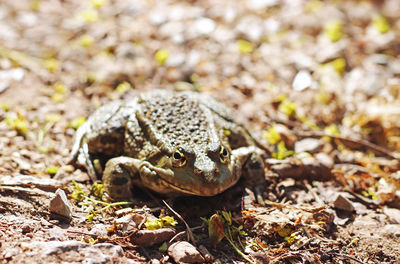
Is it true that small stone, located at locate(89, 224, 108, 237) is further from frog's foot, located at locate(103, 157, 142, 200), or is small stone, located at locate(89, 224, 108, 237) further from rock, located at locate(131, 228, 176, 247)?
frog's foot, located at locate(103, 157, 142, 200)

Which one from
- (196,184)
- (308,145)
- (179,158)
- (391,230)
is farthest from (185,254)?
(308,145)

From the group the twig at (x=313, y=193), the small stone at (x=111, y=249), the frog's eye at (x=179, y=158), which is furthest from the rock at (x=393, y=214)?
the small stone at (x=111, y=249)

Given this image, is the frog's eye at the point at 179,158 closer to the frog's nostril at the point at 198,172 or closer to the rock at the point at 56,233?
the frog's nostril at the point at 198,172

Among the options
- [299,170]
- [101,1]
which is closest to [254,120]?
[299,170]

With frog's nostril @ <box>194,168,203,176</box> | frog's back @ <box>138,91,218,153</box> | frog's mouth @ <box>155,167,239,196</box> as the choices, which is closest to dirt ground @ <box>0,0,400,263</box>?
frog's mouth @ <box>155,167,239,196</box>

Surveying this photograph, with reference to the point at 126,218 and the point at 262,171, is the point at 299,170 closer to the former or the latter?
the point at 262,171
